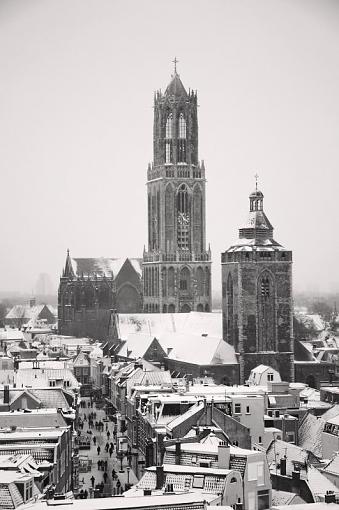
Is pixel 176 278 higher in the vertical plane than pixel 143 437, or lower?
higher

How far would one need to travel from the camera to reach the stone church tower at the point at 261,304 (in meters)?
98.7

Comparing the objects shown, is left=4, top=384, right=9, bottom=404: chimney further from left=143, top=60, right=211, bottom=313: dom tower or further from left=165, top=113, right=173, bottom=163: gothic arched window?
left=165, top=113, right=173, bottom=163: gothic arched window

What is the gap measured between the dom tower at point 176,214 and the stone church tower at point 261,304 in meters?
40.9

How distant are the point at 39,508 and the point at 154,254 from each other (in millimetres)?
109216

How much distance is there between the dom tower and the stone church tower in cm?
4090

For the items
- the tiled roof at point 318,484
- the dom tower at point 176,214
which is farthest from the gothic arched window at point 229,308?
the tiled roof at point 318,484

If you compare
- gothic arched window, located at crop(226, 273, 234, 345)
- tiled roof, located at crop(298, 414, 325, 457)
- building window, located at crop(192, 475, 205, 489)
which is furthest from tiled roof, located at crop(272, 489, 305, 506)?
gothic arched window, located at crop(226, 273, 234, 345)

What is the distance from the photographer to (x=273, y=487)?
47469 millimetres

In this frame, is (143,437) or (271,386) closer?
(143,437)

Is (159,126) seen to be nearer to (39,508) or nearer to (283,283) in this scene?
(283,283)

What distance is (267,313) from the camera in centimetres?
9969

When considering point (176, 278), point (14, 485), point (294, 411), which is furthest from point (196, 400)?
point (176, 278)

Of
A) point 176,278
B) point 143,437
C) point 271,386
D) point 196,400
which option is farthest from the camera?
point 176,278

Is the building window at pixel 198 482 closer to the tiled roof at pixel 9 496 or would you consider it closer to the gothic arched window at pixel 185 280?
the tiled roof at pixel 9 496
